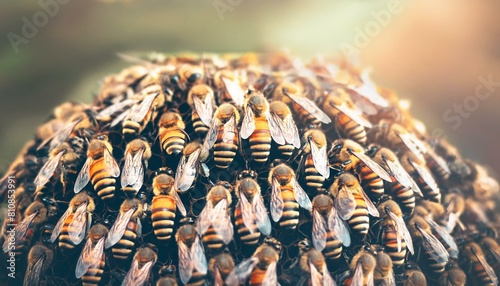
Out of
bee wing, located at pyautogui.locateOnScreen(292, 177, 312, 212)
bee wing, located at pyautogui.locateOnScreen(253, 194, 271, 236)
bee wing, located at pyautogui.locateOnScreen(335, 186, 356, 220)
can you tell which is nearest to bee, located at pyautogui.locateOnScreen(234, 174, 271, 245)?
bee wing, located at pyautogui.locateOnScreen(253, 194, 271, 236)

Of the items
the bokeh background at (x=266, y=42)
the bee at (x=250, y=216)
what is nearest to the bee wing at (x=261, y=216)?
the bee at (x=250, y=216)

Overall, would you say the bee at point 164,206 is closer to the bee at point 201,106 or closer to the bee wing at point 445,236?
the bee at point 201,106

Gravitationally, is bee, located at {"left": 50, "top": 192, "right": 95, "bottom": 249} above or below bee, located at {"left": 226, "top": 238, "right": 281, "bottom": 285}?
below

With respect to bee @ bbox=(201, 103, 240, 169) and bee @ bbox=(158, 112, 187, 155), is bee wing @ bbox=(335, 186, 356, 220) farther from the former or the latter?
bee @ bbox=(158, 112, 187, 155)

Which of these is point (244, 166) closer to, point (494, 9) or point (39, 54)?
point (39, 54)

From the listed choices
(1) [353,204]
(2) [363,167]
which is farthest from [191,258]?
(2) [363,167]

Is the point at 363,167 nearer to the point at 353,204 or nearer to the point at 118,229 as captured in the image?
the point at 353,204
